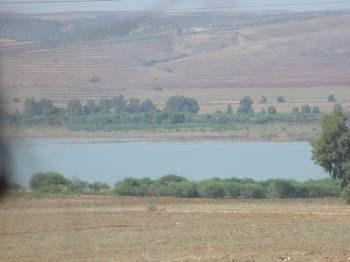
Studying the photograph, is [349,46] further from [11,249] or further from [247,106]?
[11,249]

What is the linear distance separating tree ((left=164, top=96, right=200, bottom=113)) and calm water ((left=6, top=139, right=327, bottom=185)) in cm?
715

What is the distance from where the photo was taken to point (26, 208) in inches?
1359

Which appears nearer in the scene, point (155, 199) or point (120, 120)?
point (155, 199)

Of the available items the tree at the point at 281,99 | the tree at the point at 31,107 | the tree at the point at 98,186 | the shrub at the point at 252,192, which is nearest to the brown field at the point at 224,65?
the tree at the point at 281,99

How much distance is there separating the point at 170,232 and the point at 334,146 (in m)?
16.0

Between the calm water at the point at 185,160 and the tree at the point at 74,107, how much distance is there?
1.43 m

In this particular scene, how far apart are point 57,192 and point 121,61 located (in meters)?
21.9

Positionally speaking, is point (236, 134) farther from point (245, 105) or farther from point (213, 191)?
point (213, 191)

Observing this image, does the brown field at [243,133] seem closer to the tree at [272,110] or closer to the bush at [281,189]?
the tree at [272,110]

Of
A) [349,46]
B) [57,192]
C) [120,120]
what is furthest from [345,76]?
[57,192]

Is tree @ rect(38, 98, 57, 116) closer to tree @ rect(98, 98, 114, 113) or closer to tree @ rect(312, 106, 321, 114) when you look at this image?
tree @ rect(98, 98, 114, 113)

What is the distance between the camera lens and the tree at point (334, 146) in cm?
4050

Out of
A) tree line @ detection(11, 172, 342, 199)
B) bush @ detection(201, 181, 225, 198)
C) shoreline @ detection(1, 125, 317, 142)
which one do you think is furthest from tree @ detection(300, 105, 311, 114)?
bush @ detection(201, 181, 225, 198)

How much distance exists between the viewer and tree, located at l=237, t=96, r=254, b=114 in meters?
89.8
